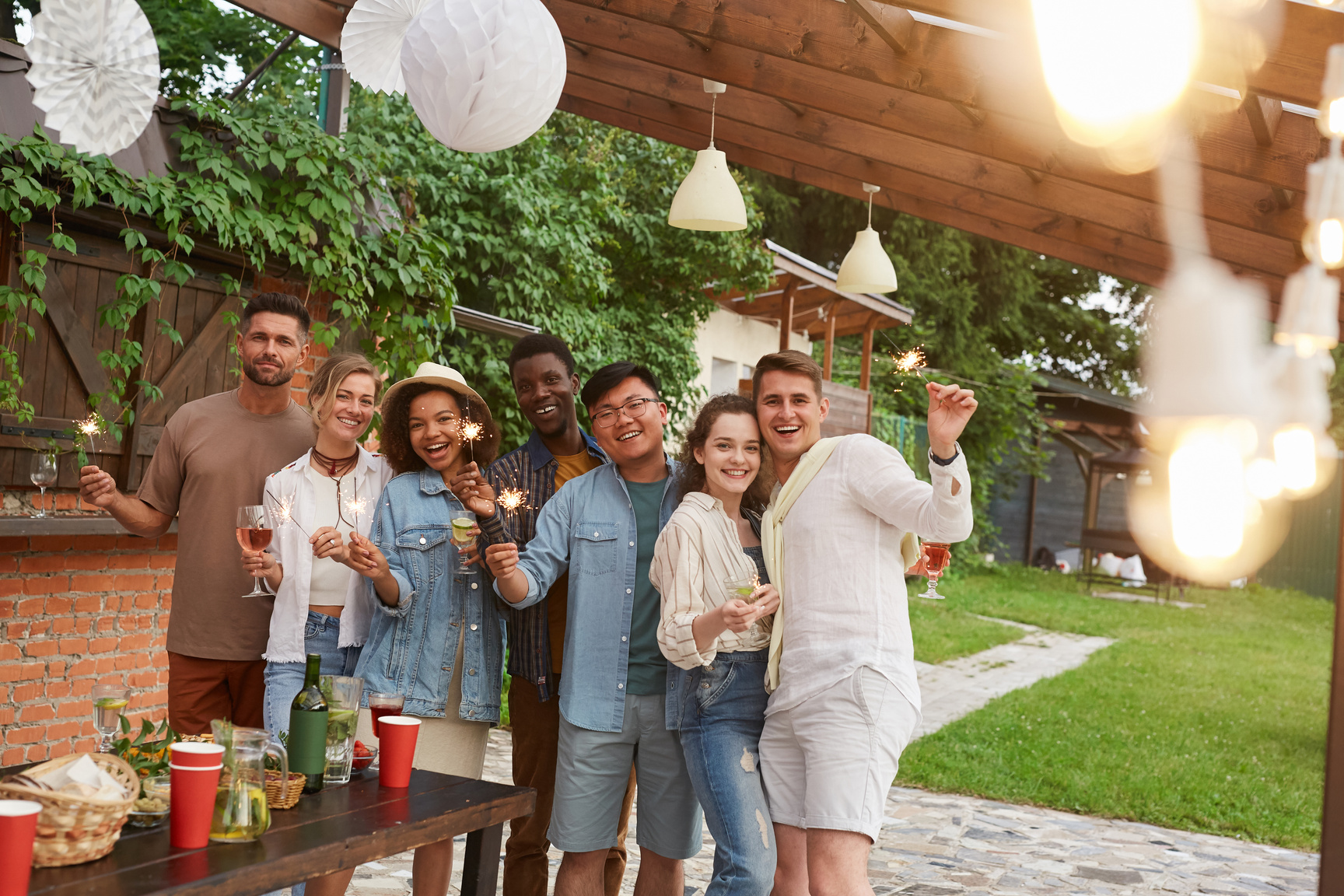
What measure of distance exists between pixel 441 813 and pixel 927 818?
13.5 ft

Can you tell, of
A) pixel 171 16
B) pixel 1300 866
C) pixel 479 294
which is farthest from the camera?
pixel 479 294

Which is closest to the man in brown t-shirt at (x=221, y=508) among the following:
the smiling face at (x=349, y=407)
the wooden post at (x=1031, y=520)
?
the smiling face at (x=349, y=407)

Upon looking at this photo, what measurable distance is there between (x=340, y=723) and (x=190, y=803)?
0.50 metres

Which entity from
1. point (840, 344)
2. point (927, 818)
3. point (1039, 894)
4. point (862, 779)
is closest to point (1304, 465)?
point (862, 779)

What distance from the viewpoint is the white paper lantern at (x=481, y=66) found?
2.72m

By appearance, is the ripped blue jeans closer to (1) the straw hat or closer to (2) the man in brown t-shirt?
(1) the straw hat

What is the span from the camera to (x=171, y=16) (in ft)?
20.5

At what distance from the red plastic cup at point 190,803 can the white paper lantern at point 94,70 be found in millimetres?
2439

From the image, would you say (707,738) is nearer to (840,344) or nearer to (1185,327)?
(1185,327)

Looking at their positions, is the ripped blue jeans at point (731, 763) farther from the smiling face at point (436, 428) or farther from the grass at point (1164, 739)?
the grass at point (1164, 739)

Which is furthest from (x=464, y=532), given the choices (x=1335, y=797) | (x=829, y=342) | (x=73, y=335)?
(x=829, y=342)

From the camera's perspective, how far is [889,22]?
3617 millimetres

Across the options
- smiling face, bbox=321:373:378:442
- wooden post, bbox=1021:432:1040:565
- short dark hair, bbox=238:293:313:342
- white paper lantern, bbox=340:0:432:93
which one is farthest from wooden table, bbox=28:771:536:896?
wooden post, bbox=1021:432:1040:565

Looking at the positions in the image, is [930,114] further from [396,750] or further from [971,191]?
[396,750]
